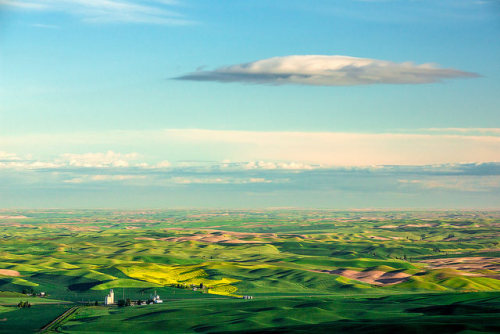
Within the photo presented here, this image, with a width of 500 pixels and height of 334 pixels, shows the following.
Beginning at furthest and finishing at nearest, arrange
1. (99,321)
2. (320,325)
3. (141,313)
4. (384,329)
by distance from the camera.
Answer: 1. (141,313)
2. (99,321)
3. (320,325)
4. (384,329)

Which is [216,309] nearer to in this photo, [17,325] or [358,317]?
[358,317]

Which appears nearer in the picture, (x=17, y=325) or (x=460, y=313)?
(x=17, y=325)

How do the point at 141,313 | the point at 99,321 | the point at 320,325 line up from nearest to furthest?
the point at 320,325 → the point at 99,321 → the point at 141,313

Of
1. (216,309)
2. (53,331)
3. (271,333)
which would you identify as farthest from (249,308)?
(53,331)

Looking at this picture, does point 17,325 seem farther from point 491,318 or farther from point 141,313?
point 491,318

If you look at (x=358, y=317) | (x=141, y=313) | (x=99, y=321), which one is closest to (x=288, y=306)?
(x=358, y=317)

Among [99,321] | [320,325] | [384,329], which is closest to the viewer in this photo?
[384,329]

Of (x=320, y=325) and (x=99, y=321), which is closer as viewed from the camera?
(x=320, y=325)

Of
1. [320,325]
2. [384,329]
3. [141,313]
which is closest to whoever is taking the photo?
[384,329]
